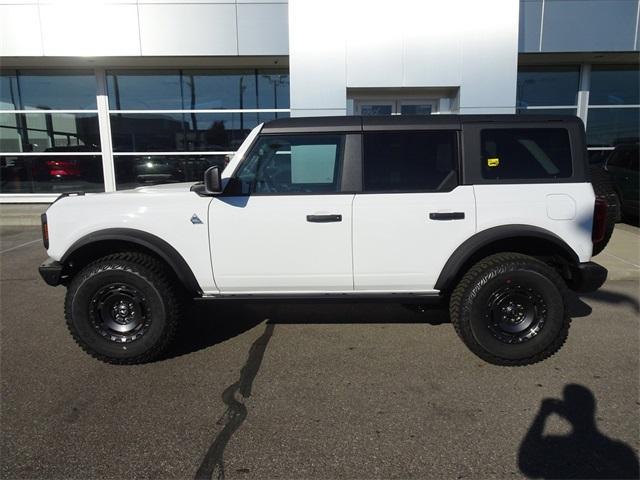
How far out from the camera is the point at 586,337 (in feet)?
12.6

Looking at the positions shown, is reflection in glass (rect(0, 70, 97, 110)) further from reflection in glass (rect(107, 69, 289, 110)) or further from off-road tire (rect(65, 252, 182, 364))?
off-road tire (rect(65, 252, 182, 364))

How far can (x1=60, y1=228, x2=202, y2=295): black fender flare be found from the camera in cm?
328

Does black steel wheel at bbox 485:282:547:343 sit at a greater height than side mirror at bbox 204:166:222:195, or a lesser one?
lesser

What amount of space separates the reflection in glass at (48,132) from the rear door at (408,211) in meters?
10.4

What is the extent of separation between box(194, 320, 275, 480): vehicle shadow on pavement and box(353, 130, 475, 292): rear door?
1.03m

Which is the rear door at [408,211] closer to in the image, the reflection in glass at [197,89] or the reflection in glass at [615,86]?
the reflection in glass at [197,89]

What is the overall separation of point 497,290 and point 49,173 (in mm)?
12199

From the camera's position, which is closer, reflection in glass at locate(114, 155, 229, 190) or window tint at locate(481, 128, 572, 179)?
window tint at locate(481, 128, 572, 179)

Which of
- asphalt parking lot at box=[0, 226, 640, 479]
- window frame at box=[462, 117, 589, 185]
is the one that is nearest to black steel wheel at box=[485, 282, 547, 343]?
asphalt parking lot at box=[0, 226, 640, 479]

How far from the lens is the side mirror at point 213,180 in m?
3.16

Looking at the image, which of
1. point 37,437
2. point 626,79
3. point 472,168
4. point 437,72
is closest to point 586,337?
point 472,168

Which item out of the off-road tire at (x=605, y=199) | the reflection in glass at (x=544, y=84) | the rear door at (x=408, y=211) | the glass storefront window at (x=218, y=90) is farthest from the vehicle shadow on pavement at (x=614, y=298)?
the glass storefront window at (x=218, y=90)

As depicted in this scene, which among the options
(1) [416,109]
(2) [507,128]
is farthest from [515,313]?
(1) [416,109]

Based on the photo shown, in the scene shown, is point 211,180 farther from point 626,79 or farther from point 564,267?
point 626,79
